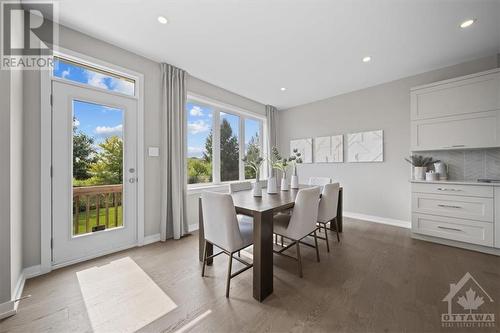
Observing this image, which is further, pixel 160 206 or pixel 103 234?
pixel 160 206

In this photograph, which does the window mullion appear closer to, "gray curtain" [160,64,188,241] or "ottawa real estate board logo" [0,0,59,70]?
"gray curtain" [160,64,188,241]

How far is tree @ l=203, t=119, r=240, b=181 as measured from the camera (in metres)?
4.09

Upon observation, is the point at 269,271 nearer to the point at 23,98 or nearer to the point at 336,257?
the point at 336,257

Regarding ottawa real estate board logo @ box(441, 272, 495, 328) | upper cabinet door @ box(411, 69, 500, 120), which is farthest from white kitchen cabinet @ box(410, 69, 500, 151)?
ottawa real estate board logo @ box(441, 272, 495, 328)

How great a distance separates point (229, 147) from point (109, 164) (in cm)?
240

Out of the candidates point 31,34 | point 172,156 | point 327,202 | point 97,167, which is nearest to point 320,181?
point 327,202

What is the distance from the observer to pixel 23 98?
1989mm

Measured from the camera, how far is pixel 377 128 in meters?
3.91

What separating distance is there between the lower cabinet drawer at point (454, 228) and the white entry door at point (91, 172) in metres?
4.28

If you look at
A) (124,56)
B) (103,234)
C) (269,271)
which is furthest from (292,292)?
(124,56)

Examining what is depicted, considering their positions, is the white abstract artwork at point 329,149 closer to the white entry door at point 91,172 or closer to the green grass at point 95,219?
the white entry door at point 91,172

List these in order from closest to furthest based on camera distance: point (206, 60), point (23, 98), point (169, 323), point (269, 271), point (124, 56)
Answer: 1. point (169, 323)
2. point (269, 271)
3. point (23, 98)
4. point (124, 56)
5. point (206, 60)

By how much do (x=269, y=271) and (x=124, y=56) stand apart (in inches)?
129

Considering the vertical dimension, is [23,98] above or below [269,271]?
above
